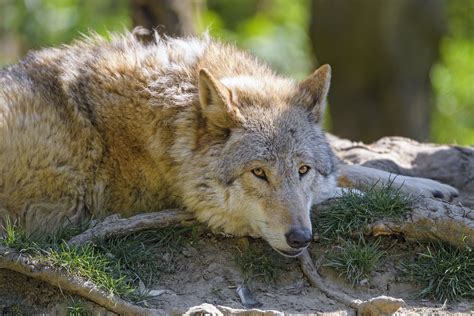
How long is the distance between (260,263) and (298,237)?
572 millimetres

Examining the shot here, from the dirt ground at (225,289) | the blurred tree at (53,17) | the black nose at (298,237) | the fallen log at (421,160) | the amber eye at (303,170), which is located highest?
the amber eye at (303,170)

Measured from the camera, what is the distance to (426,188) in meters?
6.97

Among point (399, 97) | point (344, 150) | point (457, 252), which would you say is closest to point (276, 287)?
point (457, 252)

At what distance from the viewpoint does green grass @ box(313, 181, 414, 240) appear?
6.11 m

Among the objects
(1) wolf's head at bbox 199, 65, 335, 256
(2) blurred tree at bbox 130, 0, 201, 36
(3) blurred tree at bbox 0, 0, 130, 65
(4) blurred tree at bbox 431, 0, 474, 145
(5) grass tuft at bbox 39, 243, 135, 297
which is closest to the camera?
(5) grass tuft at bbox 39, 243, 135, 297

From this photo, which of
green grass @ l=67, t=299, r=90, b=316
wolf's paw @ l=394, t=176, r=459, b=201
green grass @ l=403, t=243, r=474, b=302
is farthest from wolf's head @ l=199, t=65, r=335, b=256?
green grass @ l=67, t=299, r=90, b=316

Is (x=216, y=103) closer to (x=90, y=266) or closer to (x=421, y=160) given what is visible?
(x=90, y=266)

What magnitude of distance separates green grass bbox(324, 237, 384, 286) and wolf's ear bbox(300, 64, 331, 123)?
1.24m

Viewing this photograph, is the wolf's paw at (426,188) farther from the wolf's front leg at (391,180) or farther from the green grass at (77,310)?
the green grass at (77,310)

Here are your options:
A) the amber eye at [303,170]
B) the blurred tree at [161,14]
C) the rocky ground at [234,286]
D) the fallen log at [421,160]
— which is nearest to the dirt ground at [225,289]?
the rocky ground at [234,286]

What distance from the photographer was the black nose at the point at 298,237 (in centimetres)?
550

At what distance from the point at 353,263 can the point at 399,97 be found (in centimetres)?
960

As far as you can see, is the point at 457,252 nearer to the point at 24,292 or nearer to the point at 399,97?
the point at 24,292

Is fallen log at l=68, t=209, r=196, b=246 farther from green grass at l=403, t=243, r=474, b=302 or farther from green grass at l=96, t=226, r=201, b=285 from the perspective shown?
green grass at l=403, t=243, r=474, b=302
